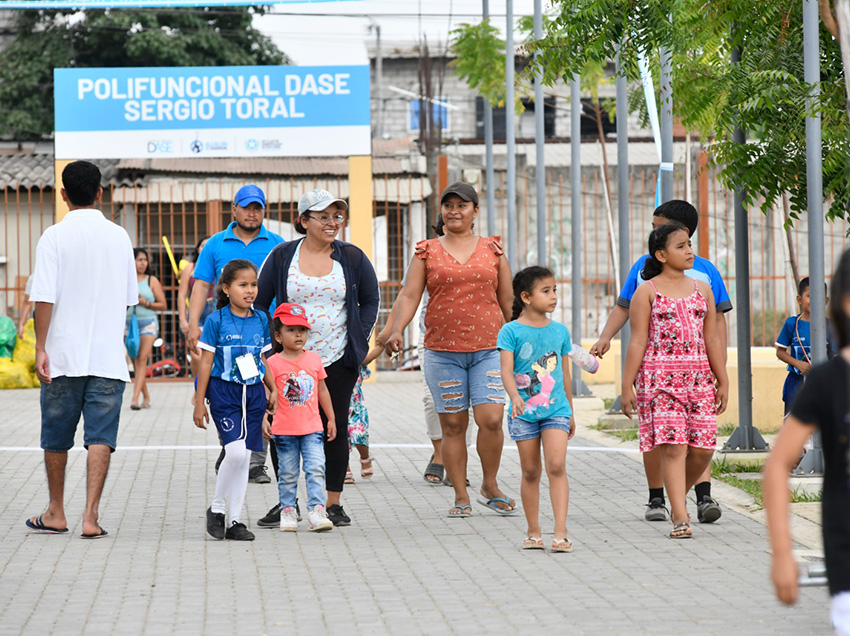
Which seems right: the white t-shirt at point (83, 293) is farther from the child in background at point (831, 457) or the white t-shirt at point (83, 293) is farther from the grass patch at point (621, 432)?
the grass patch at point (621, 432)

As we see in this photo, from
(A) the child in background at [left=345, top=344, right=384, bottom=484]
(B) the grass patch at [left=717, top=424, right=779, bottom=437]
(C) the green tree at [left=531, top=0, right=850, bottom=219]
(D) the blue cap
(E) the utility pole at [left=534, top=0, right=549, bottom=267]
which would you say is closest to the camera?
(C) the green tree at [left=531, top=0, right=850, bottom=219]

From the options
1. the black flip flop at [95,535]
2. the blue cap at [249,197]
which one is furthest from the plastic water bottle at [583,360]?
the blue cap at [249,197]

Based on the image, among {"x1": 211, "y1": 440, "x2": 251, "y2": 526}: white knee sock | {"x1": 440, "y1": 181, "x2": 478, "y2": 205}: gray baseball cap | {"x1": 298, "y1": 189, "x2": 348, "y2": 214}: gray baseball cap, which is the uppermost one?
{"x1": 440, "y1": 181, "x2": 478, "y2": 205}: gray baseball cap

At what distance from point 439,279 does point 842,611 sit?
5.06 metres

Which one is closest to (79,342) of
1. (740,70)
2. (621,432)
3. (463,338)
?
(463,338)

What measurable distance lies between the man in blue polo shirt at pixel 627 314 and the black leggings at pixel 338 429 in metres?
1.46

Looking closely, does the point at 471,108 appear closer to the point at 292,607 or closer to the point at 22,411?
the point at 22,411

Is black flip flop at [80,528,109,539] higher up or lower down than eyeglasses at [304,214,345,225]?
lower down

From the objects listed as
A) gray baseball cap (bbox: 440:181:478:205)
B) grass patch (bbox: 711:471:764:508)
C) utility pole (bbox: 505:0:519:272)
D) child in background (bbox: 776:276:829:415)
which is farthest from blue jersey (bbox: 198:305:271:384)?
utility pole (bbox: 505:0:519:272)

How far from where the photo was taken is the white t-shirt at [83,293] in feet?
24.4

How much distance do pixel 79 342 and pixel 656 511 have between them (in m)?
3.41

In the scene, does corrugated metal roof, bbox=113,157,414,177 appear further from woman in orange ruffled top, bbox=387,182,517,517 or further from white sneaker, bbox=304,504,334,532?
white sneaker, bbox=304,504,334,532

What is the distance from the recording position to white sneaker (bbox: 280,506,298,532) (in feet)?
24.8

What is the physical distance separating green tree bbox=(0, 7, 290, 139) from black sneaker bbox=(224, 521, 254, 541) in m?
29.6
